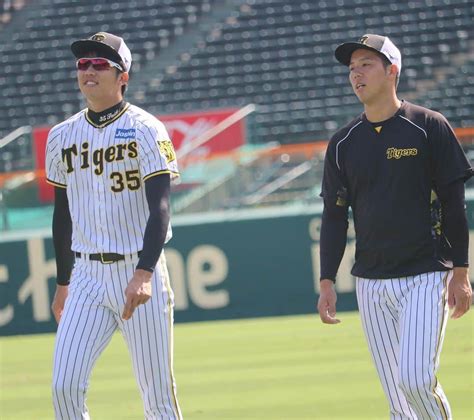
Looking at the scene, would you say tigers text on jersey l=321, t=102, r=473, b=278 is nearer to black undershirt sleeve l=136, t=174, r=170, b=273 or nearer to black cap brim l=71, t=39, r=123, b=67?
black undershirt sleeve l=136, t=174, r=170, b=273

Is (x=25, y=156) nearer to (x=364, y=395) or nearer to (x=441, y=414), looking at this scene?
(x=364, y=395)

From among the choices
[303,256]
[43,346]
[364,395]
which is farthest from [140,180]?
[303,256]

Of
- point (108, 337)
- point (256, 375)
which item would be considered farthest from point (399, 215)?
point (256, 375)

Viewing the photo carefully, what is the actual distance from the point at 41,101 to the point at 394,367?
1921cm

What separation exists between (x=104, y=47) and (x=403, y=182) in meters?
1.51

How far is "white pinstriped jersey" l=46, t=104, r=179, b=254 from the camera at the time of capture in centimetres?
533

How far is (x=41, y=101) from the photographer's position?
77.5 feet

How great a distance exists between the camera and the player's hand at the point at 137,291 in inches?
197

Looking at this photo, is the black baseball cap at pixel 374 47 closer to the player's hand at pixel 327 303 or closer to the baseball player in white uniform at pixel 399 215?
the baseball player in white uniform at pixel 399 215

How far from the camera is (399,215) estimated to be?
5176 mm

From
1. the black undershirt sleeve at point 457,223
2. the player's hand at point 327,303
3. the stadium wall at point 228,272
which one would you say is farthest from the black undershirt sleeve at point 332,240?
the stadium wall at point 228,272

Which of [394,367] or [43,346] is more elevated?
[394,367]

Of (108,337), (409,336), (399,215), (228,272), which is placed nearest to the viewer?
(409,336)

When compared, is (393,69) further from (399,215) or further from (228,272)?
(228,272)
